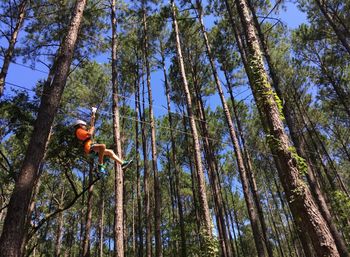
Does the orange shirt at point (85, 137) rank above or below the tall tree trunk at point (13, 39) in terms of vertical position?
below

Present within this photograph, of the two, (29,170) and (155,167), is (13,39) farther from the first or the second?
(29,170)

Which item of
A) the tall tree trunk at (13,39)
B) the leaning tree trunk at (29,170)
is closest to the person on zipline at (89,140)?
the leaning tree trunk at (29,170)

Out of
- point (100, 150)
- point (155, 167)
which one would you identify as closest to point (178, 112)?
point (155, 167)

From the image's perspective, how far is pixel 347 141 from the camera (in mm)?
20016

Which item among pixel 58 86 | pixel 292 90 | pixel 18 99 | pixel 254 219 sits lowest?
pixel 254 219

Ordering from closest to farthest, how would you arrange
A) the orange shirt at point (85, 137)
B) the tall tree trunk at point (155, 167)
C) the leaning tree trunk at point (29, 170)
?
the leaning tree trunk at point (29, 170) → the orange shirt at point (85, 137) → the tall tree trunk at point (155, 167)

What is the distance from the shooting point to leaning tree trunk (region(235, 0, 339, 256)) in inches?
139

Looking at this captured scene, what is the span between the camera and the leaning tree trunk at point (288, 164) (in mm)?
3533

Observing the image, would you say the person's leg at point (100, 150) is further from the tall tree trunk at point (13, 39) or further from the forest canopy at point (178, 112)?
the tall tree trunk at point (13, 39)

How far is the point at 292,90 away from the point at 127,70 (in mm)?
10502

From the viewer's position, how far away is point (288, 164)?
4.11 m

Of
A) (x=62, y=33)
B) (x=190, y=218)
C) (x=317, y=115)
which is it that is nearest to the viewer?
(x=62, y=33)

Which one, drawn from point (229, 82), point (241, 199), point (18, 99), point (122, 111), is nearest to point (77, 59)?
point (18, 99)

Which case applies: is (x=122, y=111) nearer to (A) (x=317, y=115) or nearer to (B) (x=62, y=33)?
(B) (x=62, y=33)
